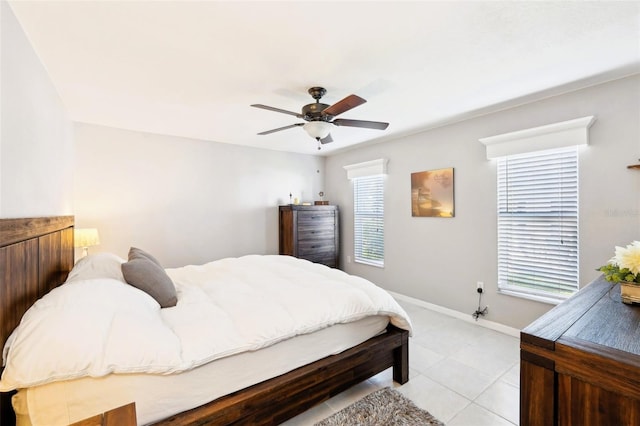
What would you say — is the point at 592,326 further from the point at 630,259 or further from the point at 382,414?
the point at 382,414

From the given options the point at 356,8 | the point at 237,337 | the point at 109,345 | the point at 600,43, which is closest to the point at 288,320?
the point at 237,337

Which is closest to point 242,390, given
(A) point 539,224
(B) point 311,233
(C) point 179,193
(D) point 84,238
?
(D) point 84,238

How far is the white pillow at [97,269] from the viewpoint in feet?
5.99

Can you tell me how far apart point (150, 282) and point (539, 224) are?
352 centimetres

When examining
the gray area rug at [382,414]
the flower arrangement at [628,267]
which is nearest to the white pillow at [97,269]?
the gray area rug at [382,414]

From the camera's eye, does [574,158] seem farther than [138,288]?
Yes

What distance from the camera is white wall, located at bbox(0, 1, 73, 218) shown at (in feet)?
4.50

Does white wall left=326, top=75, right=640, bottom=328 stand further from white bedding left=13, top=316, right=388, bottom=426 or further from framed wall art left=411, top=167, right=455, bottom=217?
white bedding left=13, top=316, right=388, bottom=426

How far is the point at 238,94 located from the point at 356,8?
1.45m

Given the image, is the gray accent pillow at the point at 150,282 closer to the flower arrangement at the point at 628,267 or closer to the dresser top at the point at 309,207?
the flower arrangement at the point at 628,267

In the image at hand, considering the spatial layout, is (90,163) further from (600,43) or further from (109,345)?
(600,43)

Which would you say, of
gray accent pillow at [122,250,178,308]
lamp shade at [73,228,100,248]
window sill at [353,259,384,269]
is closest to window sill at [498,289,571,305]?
window sill at [353,259,384,269]

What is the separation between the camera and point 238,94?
2.60 m

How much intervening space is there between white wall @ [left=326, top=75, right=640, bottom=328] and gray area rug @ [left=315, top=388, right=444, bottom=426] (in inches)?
72.1
